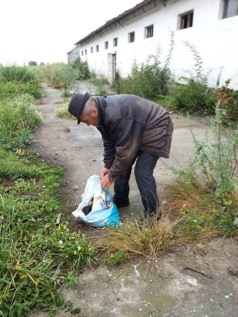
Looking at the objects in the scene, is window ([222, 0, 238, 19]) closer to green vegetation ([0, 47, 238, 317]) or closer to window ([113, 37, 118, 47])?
green vegetation ([0, 47, 238, 317])

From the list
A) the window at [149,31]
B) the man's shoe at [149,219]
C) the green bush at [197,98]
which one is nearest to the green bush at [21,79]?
the window at [149,31]

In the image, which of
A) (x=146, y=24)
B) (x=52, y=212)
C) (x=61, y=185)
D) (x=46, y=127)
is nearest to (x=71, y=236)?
(x=52, y=212)

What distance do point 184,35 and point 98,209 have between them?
817 centimetres

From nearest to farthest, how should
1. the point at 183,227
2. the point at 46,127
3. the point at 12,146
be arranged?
1. the point at 183,227
2. the point at 12,146
3. the point at 46,127

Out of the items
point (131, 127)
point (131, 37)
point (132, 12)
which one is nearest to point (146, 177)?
point (131, 127)

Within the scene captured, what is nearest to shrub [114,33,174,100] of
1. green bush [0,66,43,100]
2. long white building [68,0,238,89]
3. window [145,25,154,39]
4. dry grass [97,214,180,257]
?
long white building [68,0,238,89]

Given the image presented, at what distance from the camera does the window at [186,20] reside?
8982mm

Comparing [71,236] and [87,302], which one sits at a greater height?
[71,236]

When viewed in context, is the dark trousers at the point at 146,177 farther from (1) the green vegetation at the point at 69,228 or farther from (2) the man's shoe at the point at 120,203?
(2) the man's shoe at the point at 120,203

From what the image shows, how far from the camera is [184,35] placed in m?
9.05

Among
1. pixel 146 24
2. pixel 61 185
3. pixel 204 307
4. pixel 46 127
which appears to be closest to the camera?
pixel 204 307

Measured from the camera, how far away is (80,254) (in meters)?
2.30

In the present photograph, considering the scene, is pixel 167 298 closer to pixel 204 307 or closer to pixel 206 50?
pixel 204 307

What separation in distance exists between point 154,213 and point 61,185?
5.09ft
